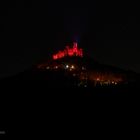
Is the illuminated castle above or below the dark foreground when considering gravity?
above

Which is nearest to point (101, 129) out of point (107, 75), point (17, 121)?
point (17, 121)

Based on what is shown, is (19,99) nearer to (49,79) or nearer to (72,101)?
(72,101)

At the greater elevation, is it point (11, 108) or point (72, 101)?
point (72, 101)

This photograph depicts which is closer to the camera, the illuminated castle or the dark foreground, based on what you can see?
the dark foreground

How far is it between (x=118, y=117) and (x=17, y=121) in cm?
1425

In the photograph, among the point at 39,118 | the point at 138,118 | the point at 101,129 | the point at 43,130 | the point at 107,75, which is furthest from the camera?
the point at 107,75

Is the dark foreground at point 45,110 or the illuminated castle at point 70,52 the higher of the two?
the illuminated castle at point 70,52

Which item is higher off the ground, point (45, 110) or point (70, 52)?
point (70, 52)

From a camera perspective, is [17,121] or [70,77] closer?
[17,121]

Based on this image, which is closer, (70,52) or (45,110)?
(45,110)

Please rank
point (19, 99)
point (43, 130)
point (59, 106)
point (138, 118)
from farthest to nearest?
point (19, 99) < point (59, 106) < point (138, 118) < point (43, 130)

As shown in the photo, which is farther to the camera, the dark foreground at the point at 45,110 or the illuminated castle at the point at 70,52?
the illuminated castle at the point at 70,52

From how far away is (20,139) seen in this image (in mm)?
20719

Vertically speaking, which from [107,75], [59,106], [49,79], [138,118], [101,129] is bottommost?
[101,129]
